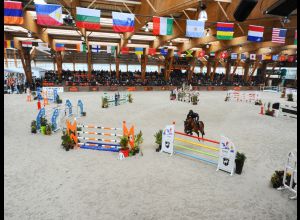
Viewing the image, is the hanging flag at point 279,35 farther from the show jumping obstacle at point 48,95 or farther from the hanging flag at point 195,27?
the show jumping obstacle at point 48,95

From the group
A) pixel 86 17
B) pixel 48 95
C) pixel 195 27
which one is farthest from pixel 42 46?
pixel 195 27

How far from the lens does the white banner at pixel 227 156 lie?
23.6ft

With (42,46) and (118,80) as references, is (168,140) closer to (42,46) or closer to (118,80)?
(42,46)

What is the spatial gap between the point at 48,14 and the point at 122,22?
13.1 ft

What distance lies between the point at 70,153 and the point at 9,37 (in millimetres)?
24058

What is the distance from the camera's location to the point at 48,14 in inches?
438

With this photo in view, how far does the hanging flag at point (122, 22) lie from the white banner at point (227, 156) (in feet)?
29.3

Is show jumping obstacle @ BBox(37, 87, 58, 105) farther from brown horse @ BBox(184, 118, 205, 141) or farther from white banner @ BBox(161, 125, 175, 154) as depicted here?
brown horse @ BBox(184, 118, 205, 141)

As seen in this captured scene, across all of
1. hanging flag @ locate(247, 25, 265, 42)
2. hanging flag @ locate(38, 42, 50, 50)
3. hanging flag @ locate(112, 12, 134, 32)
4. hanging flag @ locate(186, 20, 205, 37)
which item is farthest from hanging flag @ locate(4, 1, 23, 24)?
hanging flag @ locate(247, 25, 265, 42)

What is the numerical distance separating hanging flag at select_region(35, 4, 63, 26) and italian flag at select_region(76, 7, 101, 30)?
995 mm

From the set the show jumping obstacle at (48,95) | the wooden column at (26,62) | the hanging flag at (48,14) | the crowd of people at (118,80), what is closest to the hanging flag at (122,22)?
the hanging flag at (48,14)

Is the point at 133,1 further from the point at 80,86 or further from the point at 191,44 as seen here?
the point at 80,86

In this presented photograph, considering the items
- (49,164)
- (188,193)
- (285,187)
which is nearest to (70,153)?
(49,164)

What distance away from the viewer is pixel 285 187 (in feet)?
21.0
